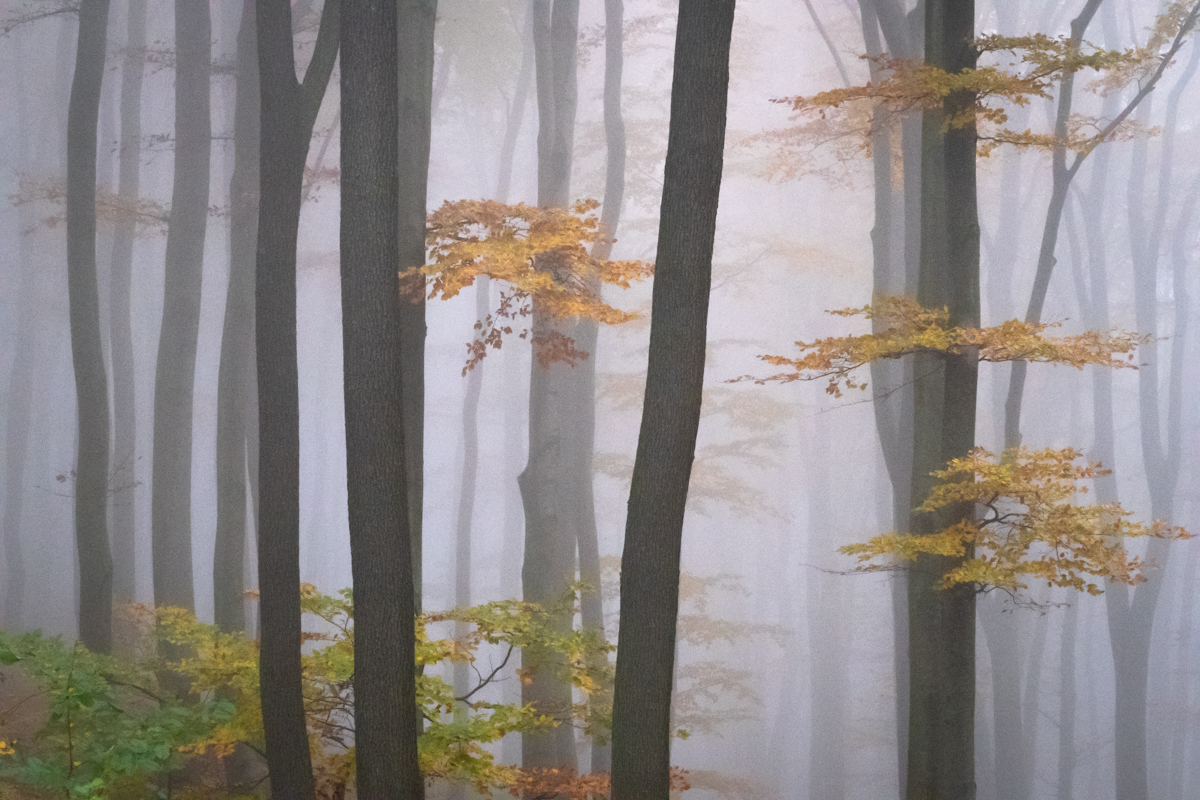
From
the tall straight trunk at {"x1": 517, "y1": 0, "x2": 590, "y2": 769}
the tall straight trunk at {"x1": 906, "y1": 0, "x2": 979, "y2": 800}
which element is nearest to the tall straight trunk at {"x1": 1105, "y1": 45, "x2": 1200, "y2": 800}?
the tall straight trunk at {"x1": 906, "y1": 0, "x2": 979, "y2": 800}

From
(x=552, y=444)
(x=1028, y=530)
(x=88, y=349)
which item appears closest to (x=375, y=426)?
(x=552, y=444)

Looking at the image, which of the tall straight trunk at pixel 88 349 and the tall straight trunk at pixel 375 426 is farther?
the tall straight trunk at pixel 88 349

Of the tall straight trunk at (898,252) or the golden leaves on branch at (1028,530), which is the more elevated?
the tall straight trunk at (898,252)

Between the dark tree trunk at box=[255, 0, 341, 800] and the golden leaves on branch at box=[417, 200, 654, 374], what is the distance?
0.83 meters

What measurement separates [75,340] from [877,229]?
24.0 ft

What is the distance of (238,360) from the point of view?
8.20 m

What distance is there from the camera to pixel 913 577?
6250mm

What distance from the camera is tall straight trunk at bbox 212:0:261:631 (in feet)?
25.9

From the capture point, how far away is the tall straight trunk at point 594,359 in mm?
8375

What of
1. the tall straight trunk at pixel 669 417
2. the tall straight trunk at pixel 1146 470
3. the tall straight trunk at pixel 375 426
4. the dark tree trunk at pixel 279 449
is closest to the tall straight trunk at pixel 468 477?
the dark tree trunk at pixel 279 449

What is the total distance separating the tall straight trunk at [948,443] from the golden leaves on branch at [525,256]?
212 centimetres

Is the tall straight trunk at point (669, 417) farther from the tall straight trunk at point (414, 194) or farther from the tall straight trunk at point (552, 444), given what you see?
the tall straight trunk at point (414, 194)

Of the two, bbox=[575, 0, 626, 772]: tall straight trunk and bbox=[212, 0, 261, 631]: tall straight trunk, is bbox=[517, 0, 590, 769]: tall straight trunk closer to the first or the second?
bbox=[575, 0, 626, 772]: tall straight trunk

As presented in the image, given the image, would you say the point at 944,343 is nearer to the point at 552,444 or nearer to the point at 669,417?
the point at 669,417
